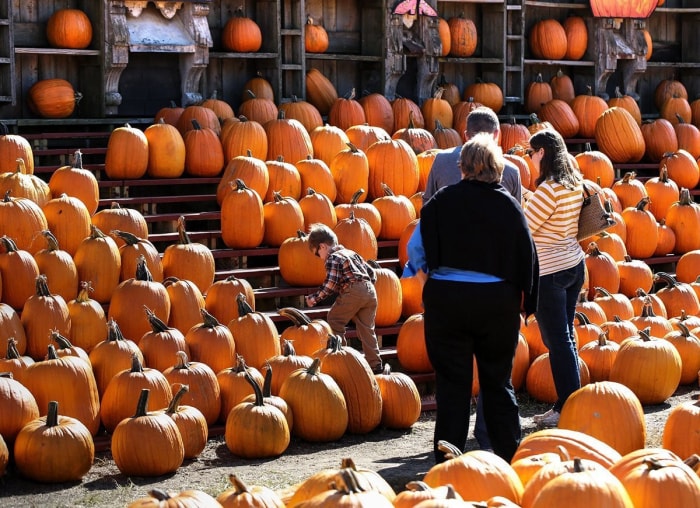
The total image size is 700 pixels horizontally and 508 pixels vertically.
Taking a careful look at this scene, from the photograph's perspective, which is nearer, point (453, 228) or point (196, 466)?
point (453, 228)

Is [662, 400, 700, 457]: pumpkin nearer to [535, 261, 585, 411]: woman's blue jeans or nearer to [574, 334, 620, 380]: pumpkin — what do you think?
[535, 261, 585, 411]: woman's blue jeans

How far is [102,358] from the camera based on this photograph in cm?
615

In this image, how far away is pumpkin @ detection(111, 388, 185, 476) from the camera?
539 cm

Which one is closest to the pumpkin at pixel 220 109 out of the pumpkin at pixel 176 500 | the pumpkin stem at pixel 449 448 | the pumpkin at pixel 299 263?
the pumpkin at pixel 299 263

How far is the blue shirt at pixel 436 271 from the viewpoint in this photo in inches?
184

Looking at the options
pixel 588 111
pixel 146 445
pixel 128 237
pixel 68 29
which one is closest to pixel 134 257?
pixel 128 237

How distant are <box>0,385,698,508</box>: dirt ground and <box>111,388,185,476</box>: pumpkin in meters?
0.06

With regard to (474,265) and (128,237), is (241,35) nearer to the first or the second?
(128,237)

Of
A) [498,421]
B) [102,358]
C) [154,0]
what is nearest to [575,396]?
[498,421]

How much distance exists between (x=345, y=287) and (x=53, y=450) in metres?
2.13

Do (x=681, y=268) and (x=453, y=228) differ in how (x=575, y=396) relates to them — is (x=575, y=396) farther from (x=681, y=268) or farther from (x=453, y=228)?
(x=681, y=268)

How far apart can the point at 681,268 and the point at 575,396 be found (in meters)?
4.21

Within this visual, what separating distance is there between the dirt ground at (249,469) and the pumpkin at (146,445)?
6cm

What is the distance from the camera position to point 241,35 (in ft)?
36.9
